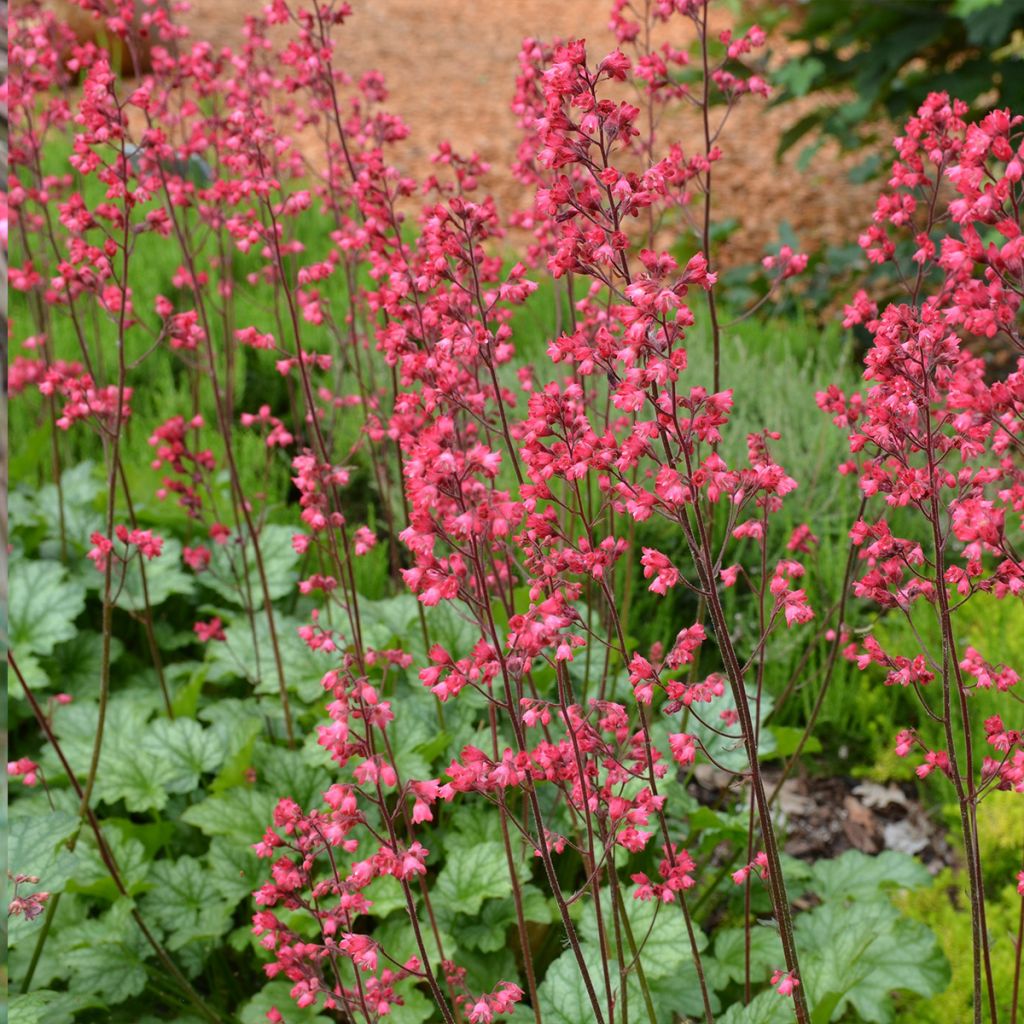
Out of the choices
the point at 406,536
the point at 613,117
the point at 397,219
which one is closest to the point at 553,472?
the point at 406,536

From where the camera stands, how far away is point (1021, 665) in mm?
3352

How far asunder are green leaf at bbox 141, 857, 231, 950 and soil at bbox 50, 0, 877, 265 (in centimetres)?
521

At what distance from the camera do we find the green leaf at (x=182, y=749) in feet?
9.52

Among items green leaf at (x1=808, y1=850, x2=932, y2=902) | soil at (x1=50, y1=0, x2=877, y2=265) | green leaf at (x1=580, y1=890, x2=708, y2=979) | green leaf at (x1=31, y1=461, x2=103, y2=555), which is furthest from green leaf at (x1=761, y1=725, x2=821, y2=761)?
soil at (x1=50, y1=0, x2=877, y2=265)

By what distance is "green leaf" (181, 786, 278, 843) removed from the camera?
2.67m

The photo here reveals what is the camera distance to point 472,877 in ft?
8.35

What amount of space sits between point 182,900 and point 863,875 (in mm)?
1634

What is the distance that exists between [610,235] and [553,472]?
1.08 ft

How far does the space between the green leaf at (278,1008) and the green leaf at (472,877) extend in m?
0.35

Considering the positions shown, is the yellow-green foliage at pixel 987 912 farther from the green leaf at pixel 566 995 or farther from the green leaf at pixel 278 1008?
the green leaf at pixel 278 1008

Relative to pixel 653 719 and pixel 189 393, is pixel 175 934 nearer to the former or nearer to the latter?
pixel 653 719

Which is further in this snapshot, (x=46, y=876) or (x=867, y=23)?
(x=867, y=23)

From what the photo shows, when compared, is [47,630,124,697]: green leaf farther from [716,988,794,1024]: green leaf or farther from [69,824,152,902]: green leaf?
[716,988,794,1024]: green leaf

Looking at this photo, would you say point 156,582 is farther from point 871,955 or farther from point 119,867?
point 871,955
